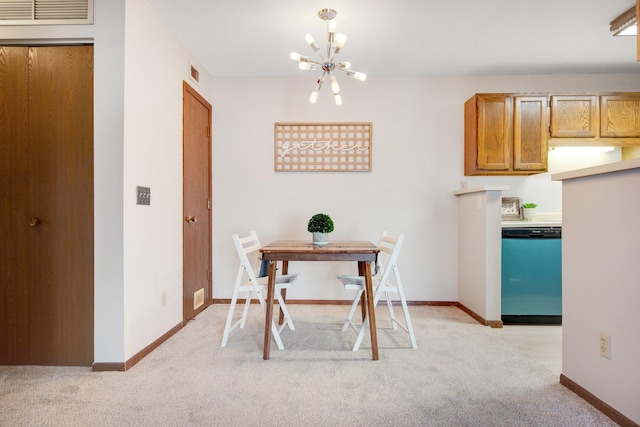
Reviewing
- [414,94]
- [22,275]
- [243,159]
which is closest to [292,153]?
[243,159]

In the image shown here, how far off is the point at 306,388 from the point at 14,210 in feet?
7.06

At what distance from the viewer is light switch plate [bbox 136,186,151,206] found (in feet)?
7.77

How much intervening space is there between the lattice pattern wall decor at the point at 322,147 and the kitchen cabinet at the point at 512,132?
116cm

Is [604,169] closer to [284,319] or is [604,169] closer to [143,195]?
[284,319]

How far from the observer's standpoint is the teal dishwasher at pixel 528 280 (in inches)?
126

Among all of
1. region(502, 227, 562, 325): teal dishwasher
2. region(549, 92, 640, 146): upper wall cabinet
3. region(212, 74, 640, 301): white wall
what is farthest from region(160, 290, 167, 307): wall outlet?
region(549, 92, 640, 146): upper wall cabinet

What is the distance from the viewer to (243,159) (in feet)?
12.8

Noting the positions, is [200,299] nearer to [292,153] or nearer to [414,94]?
[292,153]

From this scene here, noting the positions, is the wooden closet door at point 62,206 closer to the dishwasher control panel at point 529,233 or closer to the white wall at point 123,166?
the white wall at point 123,166

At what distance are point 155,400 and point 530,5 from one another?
352cm

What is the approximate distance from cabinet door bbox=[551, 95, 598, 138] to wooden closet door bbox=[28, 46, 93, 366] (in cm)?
404

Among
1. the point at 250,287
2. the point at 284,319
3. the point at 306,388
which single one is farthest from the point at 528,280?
the point at 250,287

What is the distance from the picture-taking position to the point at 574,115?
3.51m

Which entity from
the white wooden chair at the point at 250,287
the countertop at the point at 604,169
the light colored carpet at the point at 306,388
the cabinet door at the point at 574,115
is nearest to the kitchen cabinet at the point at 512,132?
the cabinet door at the point at 574,115
